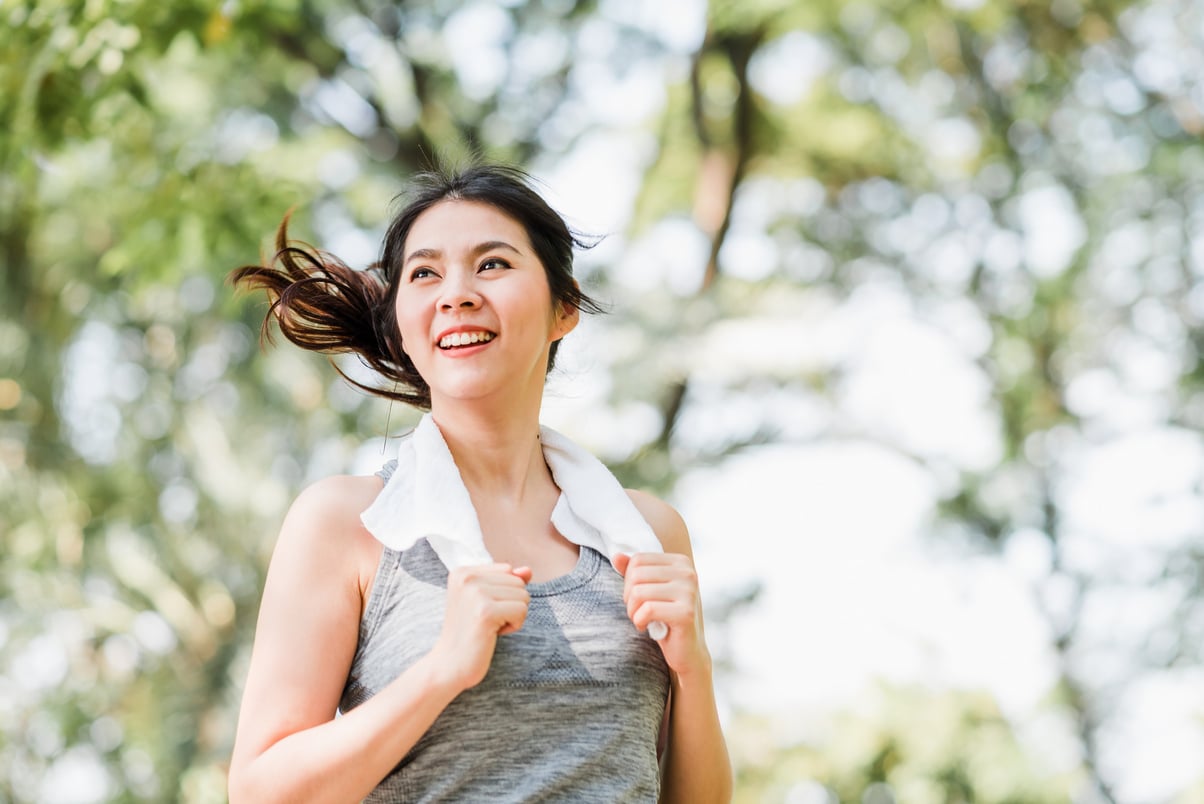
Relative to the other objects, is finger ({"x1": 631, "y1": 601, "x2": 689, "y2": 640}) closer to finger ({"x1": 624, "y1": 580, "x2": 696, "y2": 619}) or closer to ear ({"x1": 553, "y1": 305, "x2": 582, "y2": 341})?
finger ({"x1": 624, "y1": 580, "x2": 696, "y2": 619})

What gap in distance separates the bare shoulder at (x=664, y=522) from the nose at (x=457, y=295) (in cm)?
42

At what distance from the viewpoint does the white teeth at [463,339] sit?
1781mm

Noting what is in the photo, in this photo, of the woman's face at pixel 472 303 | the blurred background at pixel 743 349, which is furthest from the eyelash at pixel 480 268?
the blurred background at pixel 743 349

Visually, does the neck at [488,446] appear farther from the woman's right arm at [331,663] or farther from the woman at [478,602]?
the woman's right arm at [331,663]

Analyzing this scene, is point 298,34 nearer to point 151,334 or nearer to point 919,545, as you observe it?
point 151,334

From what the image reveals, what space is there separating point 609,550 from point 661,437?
21.9 ft

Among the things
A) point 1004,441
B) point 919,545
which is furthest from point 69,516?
point 1004,441

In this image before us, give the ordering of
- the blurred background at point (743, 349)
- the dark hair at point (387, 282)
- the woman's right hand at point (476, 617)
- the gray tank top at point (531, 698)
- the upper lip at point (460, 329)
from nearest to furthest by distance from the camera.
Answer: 1. the woman's right hand at point (476, 617)
2. the gray tank top at point (531, 698)
3. the upper lip at point (460, 329)
4. the dark hair at point (387, 282)
5. the blurred background at point (743, 349)

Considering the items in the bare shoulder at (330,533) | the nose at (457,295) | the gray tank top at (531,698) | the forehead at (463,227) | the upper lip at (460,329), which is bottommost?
the gray tank top at (531,698)

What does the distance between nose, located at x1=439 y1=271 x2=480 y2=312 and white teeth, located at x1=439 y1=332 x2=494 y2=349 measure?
0.11ft

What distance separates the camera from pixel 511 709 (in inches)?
64.7

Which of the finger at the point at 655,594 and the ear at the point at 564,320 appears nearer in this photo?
the finger at the point at 655,594

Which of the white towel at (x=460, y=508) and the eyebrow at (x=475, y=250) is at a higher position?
the eyebrow at (x=475, y=250)

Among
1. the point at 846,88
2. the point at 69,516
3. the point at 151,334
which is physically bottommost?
the point at 69,516
